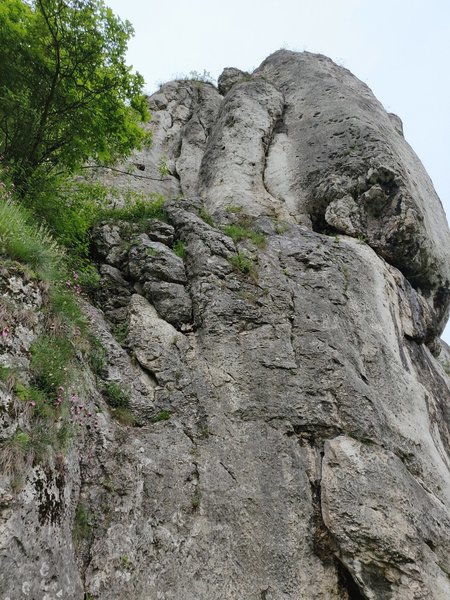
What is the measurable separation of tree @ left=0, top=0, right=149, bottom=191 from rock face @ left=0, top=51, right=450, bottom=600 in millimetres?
2004

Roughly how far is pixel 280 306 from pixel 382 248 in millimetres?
4673

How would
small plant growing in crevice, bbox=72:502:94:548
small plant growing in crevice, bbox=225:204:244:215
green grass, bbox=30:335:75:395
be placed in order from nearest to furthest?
small plant growing in crevice, bbox=72:502:94:548 < green grass, bbox=30:335:75:395 < small plant growing in crevice, bbox=225:204:244:215

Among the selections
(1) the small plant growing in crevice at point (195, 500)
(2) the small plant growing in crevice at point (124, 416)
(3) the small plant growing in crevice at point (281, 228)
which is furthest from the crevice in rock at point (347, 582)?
(3) the small plant growing in crevice at point (281, 228)

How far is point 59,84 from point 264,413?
23.7 ft

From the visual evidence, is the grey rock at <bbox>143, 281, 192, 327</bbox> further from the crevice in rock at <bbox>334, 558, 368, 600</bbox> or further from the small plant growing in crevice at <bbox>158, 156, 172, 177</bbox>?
the small plant growing in crevice at <bbox>158, 156, 172, 177</bbox>

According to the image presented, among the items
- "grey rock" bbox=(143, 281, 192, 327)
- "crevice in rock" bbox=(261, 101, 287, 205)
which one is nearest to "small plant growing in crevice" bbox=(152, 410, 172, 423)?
"grey rock" bbox=(143, 281, 192, 327)

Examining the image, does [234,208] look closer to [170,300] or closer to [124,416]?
[170,300]

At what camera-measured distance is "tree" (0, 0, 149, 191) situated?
9.13 meters

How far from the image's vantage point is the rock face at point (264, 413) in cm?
594

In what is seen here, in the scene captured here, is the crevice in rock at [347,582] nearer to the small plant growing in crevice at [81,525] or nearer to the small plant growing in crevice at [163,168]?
the small plant growing in crevice at [81,525]

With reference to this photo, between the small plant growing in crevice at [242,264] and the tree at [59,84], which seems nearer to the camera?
the tree at [59,84]

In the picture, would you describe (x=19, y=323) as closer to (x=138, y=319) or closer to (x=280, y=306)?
(x=138, y=319)

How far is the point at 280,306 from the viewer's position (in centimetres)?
942

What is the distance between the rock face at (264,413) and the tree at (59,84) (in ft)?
6.57
